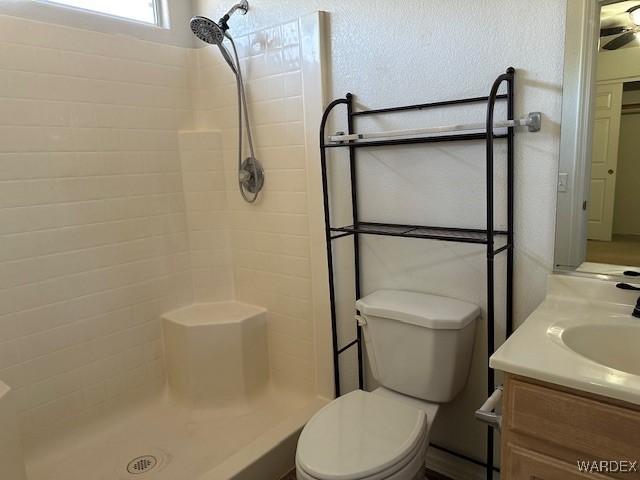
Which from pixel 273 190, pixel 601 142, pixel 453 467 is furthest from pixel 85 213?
pixel 601 142

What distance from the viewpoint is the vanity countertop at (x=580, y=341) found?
3.23 ft

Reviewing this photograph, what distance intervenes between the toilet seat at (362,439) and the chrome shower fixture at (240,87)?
1.13 m

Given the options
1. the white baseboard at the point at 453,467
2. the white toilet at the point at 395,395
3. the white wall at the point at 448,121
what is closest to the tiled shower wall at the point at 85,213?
the white wall at the point at 448,121

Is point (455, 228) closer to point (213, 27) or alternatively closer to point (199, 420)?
point (213, 27)

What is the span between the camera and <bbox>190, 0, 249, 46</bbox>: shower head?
1935mm

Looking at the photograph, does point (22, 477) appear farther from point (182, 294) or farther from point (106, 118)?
point (106, 118)

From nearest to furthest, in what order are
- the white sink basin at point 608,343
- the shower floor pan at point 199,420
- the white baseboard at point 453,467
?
the white sink basin at point 608,343 → the white baseboard at point 453,467 → the shower floor pan at point 199,420

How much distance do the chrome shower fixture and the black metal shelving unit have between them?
44 cm

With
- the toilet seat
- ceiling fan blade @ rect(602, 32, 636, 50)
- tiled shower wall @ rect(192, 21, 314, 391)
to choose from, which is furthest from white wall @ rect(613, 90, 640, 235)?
tiled shower wall @ rect(192, 21, 314, 391)

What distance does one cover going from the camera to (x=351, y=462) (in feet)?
4.29

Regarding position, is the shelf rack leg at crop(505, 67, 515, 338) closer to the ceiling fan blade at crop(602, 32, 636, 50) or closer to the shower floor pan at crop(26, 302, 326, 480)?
the ceiling fan blade at crop(602, 32, 636, 50)

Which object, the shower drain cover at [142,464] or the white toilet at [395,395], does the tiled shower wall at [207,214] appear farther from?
the white toilet at [395,395]

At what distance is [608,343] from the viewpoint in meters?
1.26

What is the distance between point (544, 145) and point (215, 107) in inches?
62.0
